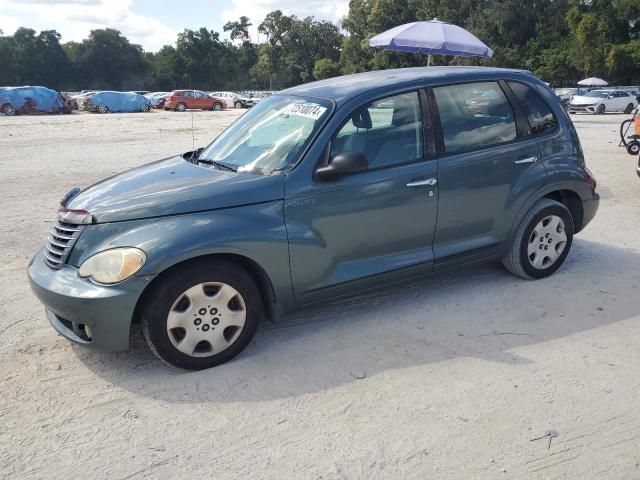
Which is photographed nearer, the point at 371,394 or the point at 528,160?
the point at 371,394

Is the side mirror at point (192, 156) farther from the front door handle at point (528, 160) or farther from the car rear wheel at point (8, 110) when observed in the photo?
the car rear wheel at point (8, 110)

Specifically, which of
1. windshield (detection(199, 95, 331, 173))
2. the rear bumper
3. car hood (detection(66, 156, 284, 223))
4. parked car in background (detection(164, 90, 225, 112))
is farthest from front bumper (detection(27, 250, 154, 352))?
parked car in background (detection(164, 90, 225, 112))

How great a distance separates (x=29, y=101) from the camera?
116ft

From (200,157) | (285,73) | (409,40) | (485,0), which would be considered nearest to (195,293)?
(200,157)

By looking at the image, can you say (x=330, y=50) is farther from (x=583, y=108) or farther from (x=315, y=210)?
(x=315, y=210)

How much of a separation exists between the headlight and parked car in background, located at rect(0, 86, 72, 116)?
119ft

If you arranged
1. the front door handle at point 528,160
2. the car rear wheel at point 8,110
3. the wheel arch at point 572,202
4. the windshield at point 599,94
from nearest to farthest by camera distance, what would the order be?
the front door handle at point 528,160, the wheel arch at point 572,202, the windshield at point 599,94, the car rear wheel at point 8,110

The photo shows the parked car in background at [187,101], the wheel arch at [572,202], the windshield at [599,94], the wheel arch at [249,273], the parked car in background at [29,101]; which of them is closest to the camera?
the wheel arch at [249,273]

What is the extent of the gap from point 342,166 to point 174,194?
1.06 m

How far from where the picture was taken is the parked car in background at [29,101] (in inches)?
1357

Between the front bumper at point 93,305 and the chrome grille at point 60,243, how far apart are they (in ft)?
0.25

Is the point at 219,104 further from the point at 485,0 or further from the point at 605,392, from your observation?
the point at 605,392

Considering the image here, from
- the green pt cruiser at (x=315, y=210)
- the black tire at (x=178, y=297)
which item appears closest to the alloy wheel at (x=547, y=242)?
the green pt cruiser at (x=315, y=210)

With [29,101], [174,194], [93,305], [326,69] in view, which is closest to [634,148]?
[174,194]
